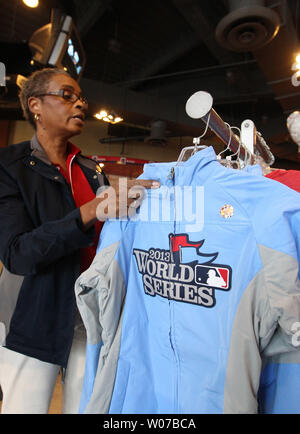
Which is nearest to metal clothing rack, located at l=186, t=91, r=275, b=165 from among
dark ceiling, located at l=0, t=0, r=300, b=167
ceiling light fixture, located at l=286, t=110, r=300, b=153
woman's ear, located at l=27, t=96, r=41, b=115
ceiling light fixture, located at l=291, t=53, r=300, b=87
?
ceiling light fixture, located at l=286, t=110, r=300, b=153

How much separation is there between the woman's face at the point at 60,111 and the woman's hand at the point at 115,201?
511 mm

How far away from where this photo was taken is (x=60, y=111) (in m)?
1.30

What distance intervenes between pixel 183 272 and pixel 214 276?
0.10 m

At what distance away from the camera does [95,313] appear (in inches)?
40.0

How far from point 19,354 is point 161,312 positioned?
538mm

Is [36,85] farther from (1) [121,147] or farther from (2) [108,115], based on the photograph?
(1) [121,147]

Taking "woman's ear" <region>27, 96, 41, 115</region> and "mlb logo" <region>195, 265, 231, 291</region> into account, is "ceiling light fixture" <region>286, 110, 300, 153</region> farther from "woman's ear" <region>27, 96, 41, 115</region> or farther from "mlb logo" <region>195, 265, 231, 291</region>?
Answer: "woman's ear" <region>27, 96, 41, 115</region>

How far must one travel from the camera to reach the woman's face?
4.28 ft

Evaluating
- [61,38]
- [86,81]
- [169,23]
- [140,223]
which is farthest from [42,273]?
[86,81]

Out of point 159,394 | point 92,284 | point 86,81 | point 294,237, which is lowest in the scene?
point 159,394

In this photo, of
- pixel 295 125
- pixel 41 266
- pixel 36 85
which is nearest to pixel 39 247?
pixel 41 266

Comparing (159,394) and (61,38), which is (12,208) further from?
(61,38)

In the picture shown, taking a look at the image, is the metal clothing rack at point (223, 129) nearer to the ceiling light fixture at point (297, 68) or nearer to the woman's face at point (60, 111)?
the woman's face at point (60, 111)

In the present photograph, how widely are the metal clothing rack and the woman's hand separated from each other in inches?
10.1
